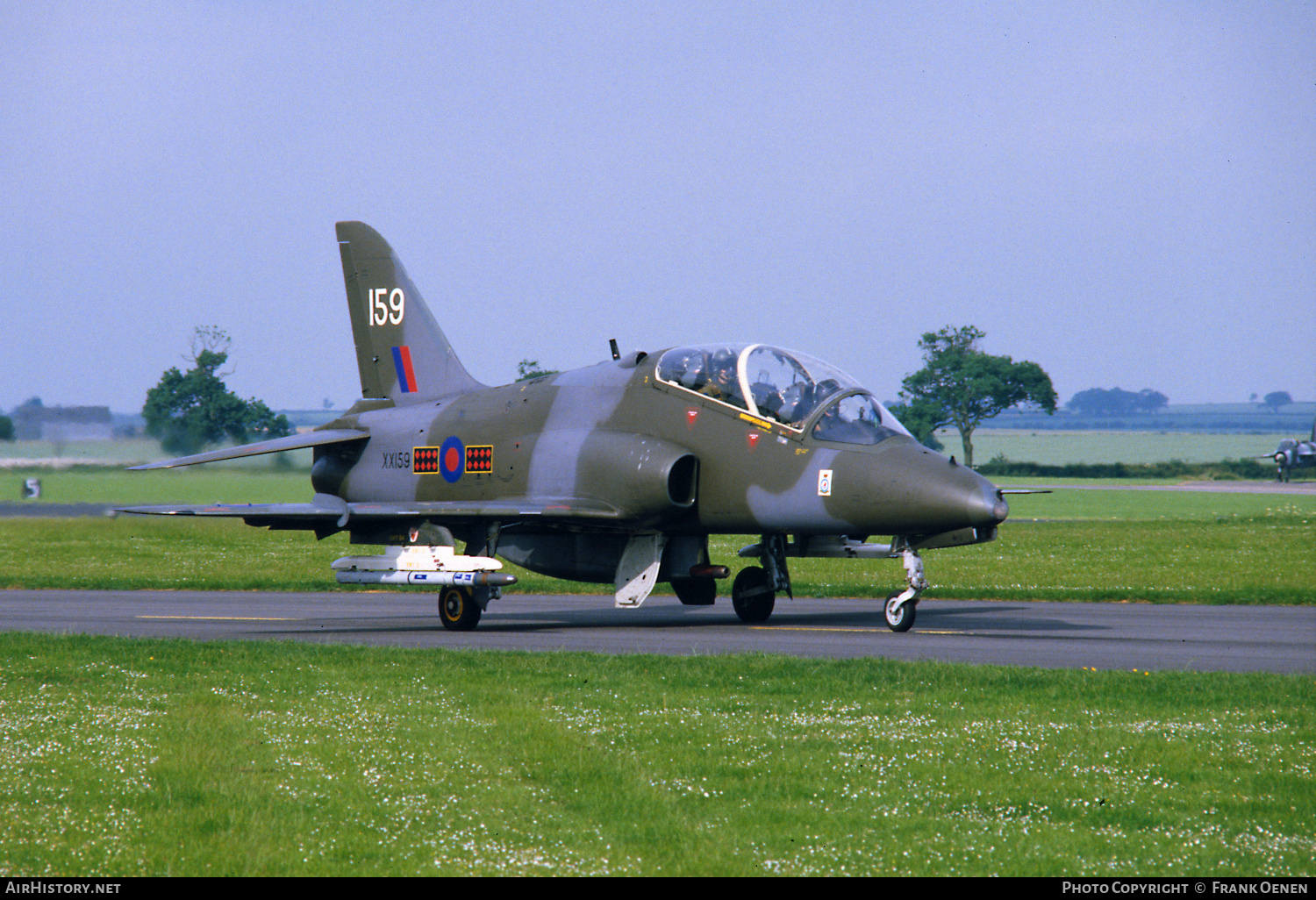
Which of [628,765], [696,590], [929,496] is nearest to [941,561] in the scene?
[696,590]

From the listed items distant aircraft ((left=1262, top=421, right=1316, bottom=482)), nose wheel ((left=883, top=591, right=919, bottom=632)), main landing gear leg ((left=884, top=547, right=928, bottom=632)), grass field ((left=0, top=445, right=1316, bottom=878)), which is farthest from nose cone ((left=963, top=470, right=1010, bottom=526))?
distant aircraft ((left=1262, top=421, right=1316, bottom=482))

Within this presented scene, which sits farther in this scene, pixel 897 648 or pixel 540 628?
pixel 540 628

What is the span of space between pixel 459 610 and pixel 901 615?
6.16 metres

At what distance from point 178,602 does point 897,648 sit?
13.9 m

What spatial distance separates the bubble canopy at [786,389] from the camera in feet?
55.3

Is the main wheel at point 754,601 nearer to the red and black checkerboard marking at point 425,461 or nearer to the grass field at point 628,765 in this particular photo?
the red and black checkerboard marking at point 425,461

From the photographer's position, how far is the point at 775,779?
757 cm

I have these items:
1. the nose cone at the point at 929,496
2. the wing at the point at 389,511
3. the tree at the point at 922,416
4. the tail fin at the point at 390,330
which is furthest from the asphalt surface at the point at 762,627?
the tree at the point at 922,416

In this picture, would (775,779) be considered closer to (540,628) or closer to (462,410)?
(540,628)

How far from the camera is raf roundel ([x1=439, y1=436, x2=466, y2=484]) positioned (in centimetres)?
2042

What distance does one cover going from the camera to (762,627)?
18.2 m

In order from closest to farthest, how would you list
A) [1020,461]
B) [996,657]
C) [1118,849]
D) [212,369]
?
[1118,849] < [996,657] < [212,369] < [1020,461]

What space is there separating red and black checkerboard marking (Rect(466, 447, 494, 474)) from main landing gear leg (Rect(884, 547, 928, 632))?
664cm

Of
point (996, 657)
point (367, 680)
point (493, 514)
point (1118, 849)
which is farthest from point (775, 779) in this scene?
point (493, 514)
